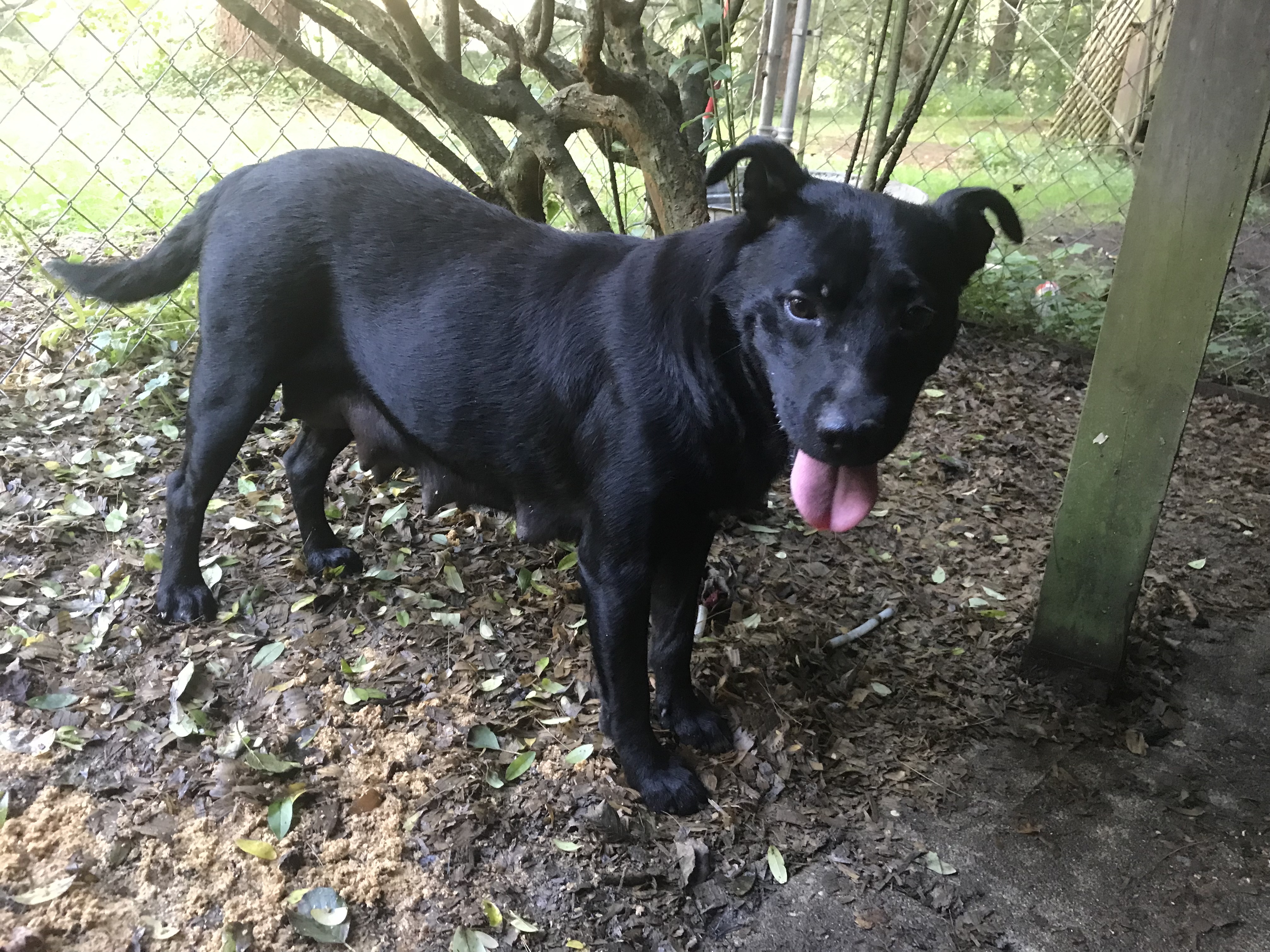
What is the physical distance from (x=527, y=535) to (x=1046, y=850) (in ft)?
5.16

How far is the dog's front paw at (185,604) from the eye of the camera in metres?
2.64

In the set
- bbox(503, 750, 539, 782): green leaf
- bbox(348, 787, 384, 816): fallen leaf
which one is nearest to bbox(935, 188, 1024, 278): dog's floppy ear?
bbox(503, 750, 539, 782): green leaf

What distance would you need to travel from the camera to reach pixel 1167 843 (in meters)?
2.15

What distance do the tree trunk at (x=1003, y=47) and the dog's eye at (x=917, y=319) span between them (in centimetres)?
483

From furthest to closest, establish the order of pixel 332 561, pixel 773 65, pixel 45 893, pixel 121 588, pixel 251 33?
pixel 773 65
pixel 251 33
pixel 332 561
pixel 121 588
pixel 45 893

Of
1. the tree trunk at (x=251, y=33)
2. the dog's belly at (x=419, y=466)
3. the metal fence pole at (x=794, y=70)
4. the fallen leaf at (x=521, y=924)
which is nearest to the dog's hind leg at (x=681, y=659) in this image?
the dog's belly at (x=419, y=466)

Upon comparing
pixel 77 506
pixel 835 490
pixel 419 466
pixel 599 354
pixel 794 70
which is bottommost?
pixel 77 506

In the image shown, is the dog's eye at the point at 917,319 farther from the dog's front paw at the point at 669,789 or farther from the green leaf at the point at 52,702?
the green leaf at the point at 52,702

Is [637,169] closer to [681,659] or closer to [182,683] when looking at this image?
[681,659]

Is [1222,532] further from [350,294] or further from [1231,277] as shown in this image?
[350,294]

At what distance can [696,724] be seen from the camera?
8.05 ft

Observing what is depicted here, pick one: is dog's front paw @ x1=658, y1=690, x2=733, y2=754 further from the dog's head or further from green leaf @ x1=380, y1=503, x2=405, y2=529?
green leaf @ x1=380, y1=503, x2=405, y2=529

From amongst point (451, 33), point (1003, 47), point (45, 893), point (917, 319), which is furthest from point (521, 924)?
point (1003, 47)

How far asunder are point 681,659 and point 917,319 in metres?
1.18
